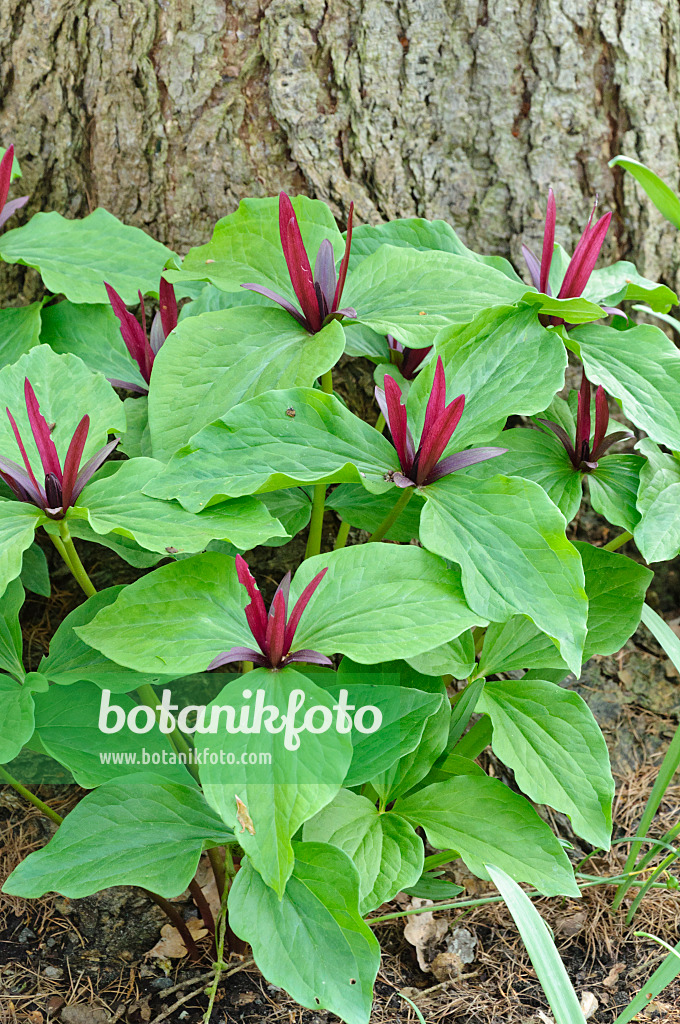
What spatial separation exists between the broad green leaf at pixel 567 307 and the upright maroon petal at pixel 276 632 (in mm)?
677

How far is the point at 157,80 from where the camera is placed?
5.81ft

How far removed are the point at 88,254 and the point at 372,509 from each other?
33.4 inches

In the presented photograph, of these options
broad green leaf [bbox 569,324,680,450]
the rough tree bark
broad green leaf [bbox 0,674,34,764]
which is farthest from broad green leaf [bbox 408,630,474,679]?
the rough tree bark

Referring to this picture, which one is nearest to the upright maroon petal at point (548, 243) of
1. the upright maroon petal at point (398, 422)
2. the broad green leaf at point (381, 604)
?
the upright maroon petal at point (398, 422)

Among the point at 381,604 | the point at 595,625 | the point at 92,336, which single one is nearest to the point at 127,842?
the point at 381,604

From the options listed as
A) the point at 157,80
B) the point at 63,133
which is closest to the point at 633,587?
the point at 157,80

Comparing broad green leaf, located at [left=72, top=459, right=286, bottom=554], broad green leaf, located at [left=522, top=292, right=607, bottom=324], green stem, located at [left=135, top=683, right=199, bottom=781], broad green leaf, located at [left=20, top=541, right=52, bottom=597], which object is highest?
broad green leaf, located at [left=522, top=292, right=607, bottom=324]

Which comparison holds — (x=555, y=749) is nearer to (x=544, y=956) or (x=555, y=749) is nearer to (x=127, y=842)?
(x=544, y=956)

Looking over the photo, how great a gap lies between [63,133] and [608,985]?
2185mm

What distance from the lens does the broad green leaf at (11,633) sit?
131cm

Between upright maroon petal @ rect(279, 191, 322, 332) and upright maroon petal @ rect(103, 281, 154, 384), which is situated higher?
upright maroon petal @ rect(279, 191, 322, 332)

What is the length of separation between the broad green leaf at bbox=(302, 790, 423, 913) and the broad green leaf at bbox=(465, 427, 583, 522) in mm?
617

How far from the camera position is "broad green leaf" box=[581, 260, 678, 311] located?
62.7 inches

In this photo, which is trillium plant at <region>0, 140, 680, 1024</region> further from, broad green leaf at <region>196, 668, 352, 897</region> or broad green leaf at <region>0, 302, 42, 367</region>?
broad green leaf at <region>0, 302, 42, 367</region>
